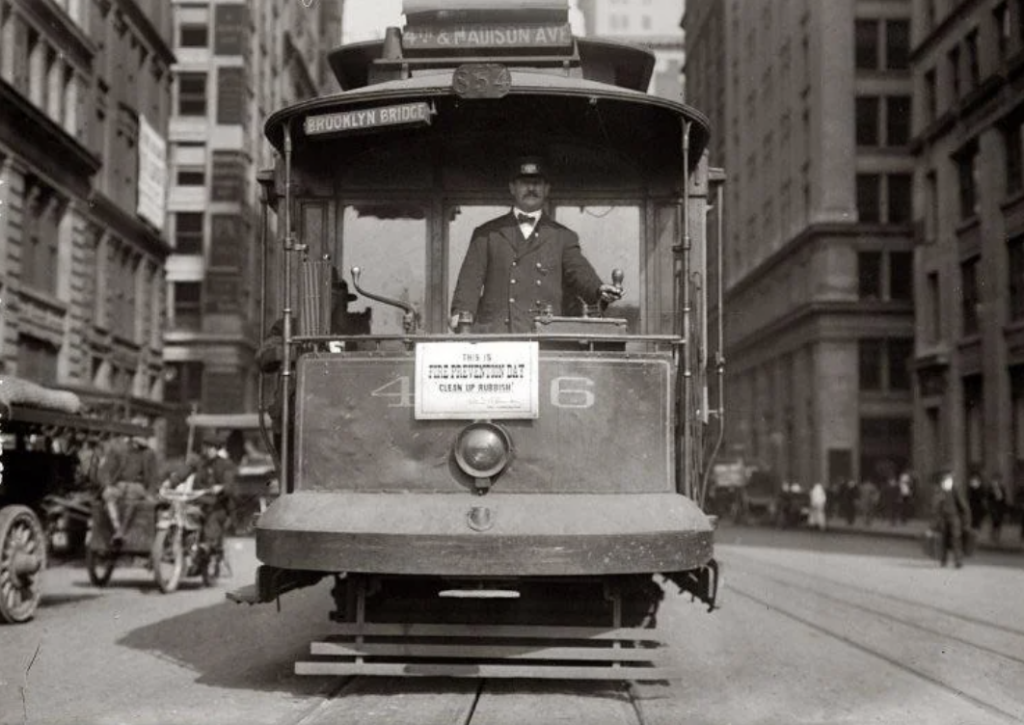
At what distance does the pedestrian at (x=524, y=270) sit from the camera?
801 centimetres

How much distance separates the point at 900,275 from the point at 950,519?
106 ft

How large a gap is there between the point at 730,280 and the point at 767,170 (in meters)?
7.97

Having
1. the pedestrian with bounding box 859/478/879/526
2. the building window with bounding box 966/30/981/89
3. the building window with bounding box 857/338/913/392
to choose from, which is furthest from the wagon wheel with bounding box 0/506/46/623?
the building window with bounding box 857/338/913/392

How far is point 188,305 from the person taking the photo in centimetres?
5744

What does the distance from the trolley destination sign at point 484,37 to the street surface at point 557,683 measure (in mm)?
3801

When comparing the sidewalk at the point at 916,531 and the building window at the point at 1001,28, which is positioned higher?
the building window at the point at 1001,28

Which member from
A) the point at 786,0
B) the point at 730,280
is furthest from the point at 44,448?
the point at 730,280

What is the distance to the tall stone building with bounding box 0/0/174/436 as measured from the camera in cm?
2853

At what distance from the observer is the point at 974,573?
19922 millimetres

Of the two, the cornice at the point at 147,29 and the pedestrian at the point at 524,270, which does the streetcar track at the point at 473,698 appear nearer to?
the pedestrian at the point at 524,270

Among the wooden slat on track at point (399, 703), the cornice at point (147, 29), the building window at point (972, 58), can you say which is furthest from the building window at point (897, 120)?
the wooden slat on track at point (399, 703)

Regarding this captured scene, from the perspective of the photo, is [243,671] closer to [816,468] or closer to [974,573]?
[974,573]

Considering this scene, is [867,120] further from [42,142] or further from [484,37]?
[484,37]

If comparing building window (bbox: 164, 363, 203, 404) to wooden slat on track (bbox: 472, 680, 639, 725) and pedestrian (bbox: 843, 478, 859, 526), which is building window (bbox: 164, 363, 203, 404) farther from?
wooden slat on track (bbox: 472, 680, 639, 725)
